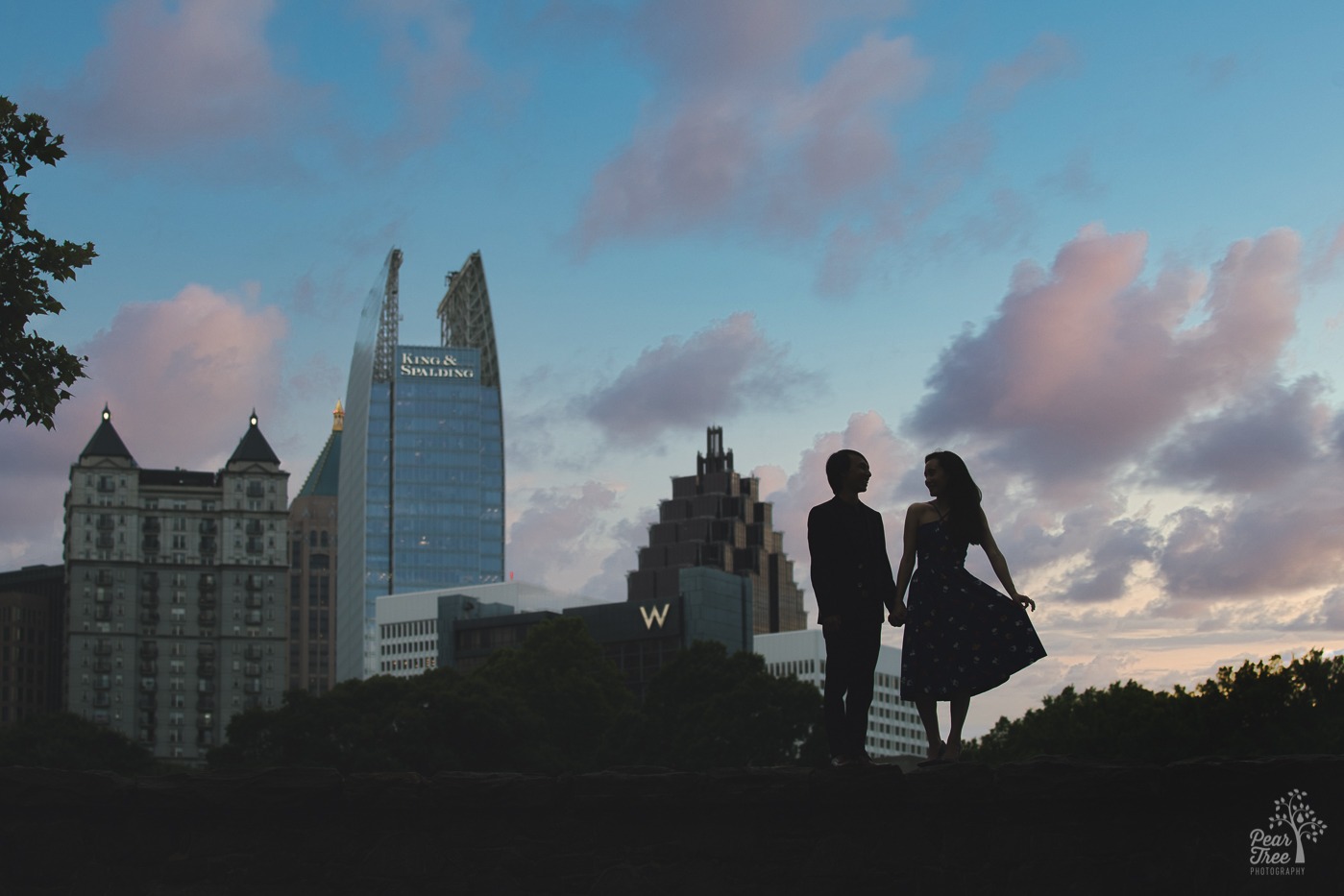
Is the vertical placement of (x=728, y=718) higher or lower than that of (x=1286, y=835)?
higher

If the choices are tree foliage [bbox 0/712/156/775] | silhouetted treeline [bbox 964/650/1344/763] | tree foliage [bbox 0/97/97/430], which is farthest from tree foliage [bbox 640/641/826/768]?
tree foliage [bbox 0/97/97/430]

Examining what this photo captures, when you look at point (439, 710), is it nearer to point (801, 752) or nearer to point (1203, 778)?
point (801, 752)

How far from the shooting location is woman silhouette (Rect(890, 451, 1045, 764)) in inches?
496

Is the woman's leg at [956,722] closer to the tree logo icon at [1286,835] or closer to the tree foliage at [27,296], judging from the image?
the tree logo icon at [1286,835]

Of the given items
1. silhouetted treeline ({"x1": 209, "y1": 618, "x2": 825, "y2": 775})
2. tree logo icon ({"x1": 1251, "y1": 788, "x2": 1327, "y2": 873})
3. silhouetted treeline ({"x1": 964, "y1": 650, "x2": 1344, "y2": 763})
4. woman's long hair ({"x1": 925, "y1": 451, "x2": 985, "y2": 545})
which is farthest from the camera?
silhouetted treeline ({"x1": 209, "y1": 618, "x2": 825, "y2": 775})

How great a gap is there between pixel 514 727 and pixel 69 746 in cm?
3457

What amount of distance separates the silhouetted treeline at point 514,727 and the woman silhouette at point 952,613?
63815mm

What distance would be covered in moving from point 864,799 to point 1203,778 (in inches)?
92.8

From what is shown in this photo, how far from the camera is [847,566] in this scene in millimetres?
12953

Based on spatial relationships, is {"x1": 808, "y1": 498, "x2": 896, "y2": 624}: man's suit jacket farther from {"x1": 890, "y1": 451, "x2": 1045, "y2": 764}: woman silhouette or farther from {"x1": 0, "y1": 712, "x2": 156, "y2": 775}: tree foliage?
{"x1": 0, "y1": 712, "x2": 156, "y2": 775}: tree foliage

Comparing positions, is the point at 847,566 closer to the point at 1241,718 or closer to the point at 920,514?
the point at 920,514

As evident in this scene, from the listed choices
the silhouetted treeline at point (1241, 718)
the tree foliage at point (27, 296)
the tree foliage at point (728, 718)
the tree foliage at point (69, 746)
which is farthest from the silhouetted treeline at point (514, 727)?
the tree foliage at point (27, 296)

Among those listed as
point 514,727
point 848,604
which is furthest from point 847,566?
point 514,727

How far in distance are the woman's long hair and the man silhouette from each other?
26.6 inches
